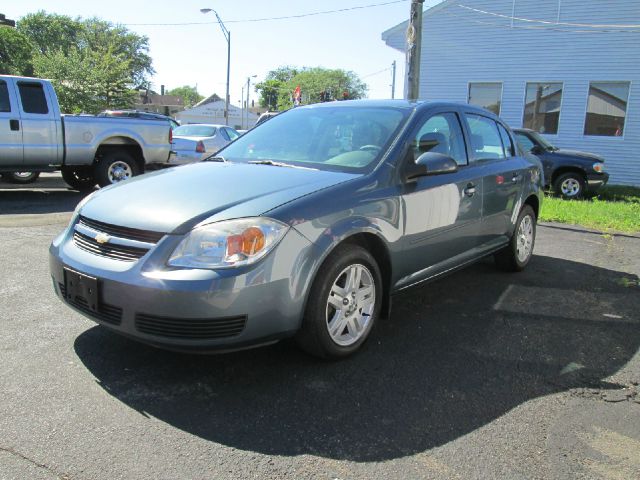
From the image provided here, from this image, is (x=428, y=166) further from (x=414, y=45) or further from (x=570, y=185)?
(x=570, y=185)

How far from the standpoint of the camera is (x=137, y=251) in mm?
2869

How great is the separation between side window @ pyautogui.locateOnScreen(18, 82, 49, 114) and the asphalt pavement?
19.6 feet

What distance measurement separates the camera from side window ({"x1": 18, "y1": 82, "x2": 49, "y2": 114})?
30.4ft

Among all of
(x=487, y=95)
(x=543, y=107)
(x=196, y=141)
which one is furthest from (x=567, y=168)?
(x=196, y=141)

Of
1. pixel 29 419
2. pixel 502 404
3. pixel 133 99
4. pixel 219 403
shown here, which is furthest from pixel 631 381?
pixel 133 99

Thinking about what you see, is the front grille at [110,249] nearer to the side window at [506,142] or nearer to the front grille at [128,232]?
the front grille at [128,232]

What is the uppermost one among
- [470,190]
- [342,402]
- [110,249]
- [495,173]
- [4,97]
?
[4,97]

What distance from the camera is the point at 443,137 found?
423 centimetres

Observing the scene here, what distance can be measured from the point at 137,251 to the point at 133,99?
3710 cm

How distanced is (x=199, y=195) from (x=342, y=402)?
1.40m

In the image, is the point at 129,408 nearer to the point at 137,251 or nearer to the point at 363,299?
the point at 137,251

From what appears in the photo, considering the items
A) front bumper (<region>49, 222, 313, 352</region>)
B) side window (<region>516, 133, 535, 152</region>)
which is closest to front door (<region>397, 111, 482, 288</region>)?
front bumper (<region>49, 222, 313, 352</region>)

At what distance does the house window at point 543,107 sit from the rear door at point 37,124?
12.9 meters

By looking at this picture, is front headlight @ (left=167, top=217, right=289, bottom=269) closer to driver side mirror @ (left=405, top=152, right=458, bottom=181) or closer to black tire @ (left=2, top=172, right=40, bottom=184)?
driver side mirror @ (left=405, top=152, right=458, bottom=181)
